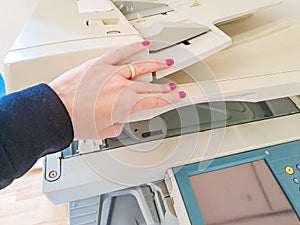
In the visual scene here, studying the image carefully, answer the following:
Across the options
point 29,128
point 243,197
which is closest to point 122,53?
point 29,128

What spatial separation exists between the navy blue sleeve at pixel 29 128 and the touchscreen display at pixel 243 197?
293 mm

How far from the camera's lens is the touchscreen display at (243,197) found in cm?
57

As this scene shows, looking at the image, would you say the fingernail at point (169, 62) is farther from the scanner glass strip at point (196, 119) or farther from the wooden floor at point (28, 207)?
the wooden floor at point (28, 207)

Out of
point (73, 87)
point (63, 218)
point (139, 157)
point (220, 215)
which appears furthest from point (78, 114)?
point (63, 218)

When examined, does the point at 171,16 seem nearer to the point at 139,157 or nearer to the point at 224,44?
the point at 224,44

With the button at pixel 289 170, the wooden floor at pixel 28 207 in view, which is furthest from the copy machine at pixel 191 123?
the wooden floor at pixel 28 207

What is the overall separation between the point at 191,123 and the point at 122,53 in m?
0.27

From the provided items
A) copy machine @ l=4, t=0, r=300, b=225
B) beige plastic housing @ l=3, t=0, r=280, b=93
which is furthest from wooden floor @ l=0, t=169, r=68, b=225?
beige plastic housing @ l=3, t=0, r=280, b=93

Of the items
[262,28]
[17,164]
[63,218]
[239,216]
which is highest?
[262,28]

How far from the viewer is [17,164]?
49 centimetres

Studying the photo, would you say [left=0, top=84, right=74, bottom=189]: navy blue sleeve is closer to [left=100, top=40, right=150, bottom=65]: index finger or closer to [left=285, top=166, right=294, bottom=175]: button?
[left=100, top=40, right=150, bottom=65]: index finger

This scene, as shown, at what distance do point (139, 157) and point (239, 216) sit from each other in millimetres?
234

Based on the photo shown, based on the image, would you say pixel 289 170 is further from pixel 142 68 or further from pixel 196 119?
pixel 142 68

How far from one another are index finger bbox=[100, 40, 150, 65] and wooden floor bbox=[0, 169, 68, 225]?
1.19 meters
